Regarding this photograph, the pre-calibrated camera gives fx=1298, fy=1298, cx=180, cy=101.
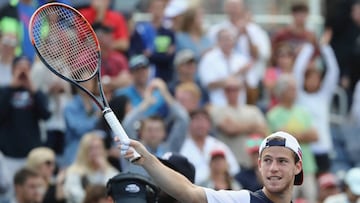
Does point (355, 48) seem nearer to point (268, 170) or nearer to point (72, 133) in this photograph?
point (72, 133)

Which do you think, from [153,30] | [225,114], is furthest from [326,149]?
[153,30]

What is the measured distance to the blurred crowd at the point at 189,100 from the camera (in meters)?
12.9

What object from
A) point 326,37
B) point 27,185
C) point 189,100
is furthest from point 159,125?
point 326,37

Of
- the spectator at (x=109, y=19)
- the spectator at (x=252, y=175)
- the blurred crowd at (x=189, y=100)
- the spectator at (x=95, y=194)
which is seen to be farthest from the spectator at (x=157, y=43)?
the spectator at (x=95, y=194)

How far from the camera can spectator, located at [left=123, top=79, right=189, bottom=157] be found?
12578mm

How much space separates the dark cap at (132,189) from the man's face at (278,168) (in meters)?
0.69

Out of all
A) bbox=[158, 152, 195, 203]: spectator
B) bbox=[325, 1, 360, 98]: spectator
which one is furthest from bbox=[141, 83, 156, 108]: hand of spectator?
bbox=[158, 152, 195, 203]: spectator

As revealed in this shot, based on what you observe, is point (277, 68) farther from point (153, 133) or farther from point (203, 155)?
point (153, 133)

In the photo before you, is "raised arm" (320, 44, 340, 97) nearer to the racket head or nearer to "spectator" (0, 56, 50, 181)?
"spectator" (0, 56, 50, 181)

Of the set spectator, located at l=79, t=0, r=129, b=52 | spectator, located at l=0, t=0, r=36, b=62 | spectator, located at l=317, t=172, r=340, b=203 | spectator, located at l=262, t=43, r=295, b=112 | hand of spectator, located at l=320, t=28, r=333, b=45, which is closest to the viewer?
spectator, located at l=317, t=172, r=340, b=203

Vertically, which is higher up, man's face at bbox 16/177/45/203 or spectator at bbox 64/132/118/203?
spectator at bbox 64/132/118/203

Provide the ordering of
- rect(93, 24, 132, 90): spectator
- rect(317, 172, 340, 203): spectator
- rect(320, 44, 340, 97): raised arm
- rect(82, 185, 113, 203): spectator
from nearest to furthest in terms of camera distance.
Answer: rect(82, 185, 113, 203): spectator, rect(317, 172, 340, 203): spectator, rect(93, 24, 132, 90): spectator, rect(320, 44, 340, 97): raised arm

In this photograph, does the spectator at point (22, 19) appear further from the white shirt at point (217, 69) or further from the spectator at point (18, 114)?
the white shirt at point (217, 69)

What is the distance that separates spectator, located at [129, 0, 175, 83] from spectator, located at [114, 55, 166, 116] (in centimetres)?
112
